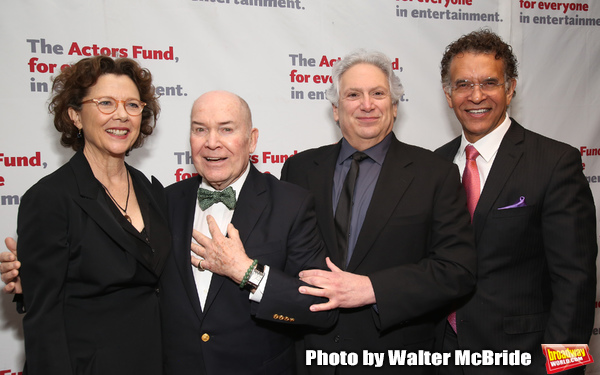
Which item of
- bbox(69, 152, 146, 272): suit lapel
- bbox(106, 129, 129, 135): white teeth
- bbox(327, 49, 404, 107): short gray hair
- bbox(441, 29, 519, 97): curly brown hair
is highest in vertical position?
bbox(441, 29, 519, 97): curly brown hair

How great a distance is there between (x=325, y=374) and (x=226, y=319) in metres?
0.55

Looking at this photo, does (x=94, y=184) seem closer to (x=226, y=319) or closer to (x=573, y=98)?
(x=226, y=319)

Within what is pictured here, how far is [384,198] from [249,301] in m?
0.75

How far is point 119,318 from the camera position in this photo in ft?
5.72

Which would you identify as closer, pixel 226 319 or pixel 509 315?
pixel 226 319

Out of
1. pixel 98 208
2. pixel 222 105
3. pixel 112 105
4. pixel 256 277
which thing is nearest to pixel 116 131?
pixel 112 105

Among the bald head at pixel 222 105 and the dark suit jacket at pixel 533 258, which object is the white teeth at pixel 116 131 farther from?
the dark suit jacket at pixel 533 258

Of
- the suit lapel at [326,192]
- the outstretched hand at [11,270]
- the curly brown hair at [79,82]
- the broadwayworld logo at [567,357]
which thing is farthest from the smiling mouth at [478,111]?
the outstretched hand at [11,270]

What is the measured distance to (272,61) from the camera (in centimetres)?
319

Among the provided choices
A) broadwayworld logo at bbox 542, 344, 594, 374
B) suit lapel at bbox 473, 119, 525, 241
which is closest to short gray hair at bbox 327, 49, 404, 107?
suit lapel at bbox 473, 119, 525, 241

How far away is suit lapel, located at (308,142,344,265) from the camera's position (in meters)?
2.03

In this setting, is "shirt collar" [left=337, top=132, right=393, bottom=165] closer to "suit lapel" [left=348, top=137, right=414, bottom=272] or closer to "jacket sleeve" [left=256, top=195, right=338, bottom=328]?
"suit lapel" [left=348, top=137, right=414, bottom=272]

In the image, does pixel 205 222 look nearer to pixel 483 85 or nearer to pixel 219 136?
pixel 219 136

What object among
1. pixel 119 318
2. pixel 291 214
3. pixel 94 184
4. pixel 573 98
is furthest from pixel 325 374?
pixel 573 98
